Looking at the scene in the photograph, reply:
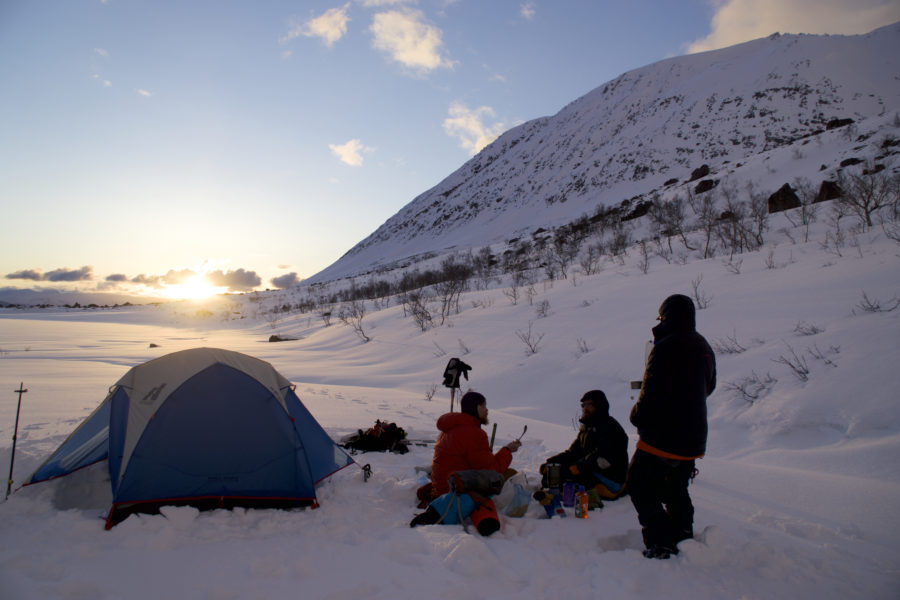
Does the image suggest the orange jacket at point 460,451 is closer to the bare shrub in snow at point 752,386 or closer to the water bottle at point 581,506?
the water bottle at point 581,506

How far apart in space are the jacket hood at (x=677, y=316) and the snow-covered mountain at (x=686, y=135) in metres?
26.1

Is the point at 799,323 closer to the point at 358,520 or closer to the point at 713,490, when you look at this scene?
the point at 713,490

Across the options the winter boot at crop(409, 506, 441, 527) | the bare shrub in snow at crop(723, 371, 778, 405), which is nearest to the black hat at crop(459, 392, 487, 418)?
the winter boot at crop(409, 506, 441, 527)

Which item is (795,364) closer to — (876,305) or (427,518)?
(876,305)

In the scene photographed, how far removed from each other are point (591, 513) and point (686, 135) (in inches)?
2640

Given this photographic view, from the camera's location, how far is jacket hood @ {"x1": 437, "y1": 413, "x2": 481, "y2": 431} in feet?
12.6

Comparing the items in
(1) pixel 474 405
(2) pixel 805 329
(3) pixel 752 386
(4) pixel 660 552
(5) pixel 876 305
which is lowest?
(4) pixel 660 552

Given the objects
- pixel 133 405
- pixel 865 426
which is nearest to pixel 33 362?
pixel 133 405

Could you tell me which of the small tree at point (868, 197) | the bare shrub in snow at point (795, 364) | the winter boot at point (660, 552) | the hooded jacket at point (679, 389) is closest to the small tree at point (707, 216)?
the small tree at point (868, 197)

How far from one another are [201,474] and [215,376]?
868 millimetres

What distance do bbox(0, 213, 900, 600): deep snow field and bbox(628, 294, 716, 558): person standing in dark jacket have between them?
183mm

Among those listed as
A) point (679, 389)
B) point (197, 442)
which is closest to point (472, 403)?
point (679, 389)

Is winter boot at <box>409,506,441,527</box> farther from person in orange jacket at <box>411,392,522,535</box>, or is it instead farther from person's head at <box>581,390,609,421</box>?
person's head at <box>581,390,609,421</box>

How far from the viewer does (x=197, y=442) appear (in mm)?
3852
